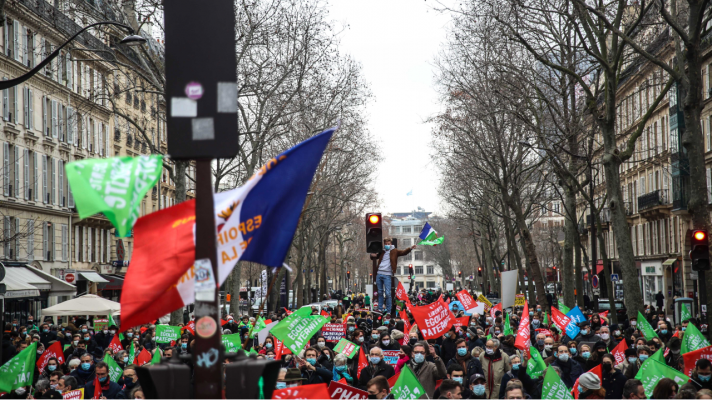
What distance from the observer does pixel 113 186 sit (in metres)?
4.65

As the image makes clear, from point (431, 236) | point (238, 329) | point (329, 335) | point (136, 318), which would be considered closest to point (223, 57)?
point (136, 318)

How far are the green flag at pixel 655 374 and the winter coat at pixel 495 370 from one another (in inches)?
109

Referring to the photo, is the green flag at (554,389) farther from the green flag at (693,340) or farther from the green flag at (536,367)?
the green flag at (693,340)

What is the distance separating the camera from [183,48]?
490 centimetres

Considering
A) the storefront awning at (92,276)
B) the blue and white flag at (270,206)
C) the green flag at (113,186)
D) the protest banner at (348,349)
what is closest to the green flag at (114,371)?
the protest banner at (348,349)

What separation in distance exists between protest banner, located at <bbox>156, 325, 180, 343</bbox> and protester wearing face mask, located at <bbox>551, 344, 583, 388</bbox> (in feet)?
28.4

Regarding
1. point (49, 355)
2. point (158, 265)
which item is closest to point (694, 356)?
point (158, 265)

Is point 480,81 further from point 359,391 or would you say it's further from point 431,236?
point 359,391

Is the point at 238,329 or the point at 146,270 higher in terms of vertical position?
the point at 146,270

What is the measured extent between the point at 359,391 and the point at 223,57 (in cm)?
495

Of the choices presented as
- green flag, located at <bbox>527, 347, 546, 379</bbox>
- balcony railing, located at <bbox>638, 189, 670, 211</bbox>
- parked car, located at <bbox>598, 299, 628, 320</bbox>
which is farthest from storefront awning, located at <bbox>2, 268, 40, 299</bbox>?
balcony railing, located at <bbox>638, 189, 670, 211</bbox>

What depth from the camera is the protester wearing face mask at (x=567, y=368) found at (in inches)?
477

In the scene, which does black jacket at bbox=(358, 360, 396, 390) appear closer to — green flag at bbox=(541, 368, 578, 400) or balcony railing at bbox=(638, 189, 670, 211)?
green flag at bbox=(541, 368, 578, 400)

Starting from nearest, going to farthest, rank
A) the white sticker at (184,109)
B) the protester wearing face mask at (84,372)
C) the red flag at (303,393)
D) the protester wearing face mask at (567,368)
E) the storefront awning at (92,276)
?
the white sticker at (184,109), the red flag at (303,393), the protester wearing face mask at (567,368), the protester wearing face mask at (84,372), the storefront awning at (92,276)
